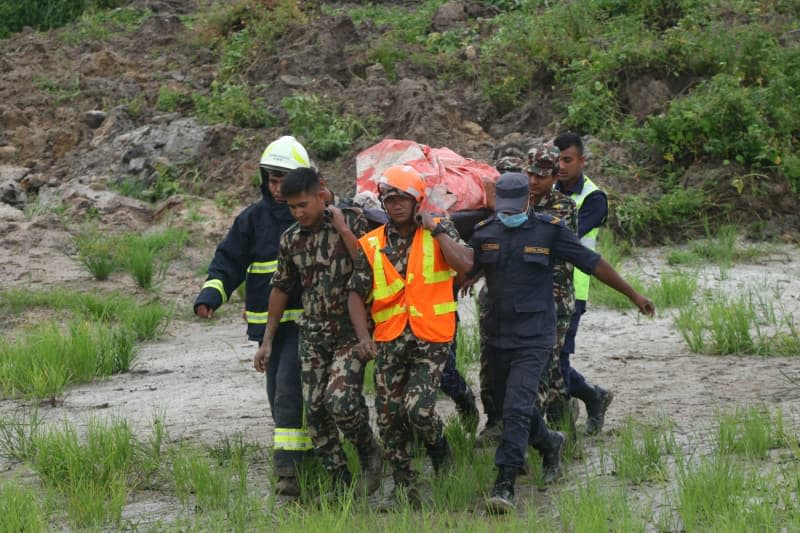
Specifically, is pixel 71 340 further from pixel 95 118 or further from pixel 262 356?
pixel 95 118

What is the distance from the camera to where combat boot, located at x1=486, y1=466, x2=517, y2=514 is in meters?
5.80

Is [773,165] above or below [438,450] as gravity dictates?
above

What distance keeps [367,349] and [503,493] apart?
0.95 metres

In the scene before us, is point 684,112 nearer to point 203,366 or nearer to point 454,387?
point 203,366

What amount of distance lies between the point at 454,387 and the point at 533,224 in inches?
53.8

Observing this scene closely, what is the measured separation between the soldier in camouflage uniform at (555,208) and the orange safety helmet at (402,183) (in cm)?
90

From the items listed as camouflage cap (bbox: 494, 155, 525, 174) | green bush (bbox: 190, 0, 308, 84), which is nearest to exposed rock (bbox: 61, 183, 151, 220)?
green bush (bbox: 190, 0, 308, 84)

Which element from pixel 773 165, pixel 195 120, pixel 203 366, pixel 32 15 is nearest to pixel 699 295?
pixel 773 165

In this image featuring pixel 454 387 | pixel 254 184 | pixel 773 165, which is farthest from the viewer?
pixel 254 184

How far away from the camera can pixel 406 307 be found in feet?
19.7

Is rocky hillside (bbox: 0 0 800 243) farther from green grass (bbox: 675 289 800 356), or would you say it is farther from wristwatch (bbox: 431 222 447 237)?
wristwatch (bbox: 431 222 447 237)

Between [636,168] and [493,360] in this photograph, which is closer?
[493,360]

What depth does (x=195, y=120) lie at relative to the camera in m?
15.7

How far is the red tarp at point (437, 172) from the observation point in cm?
652
